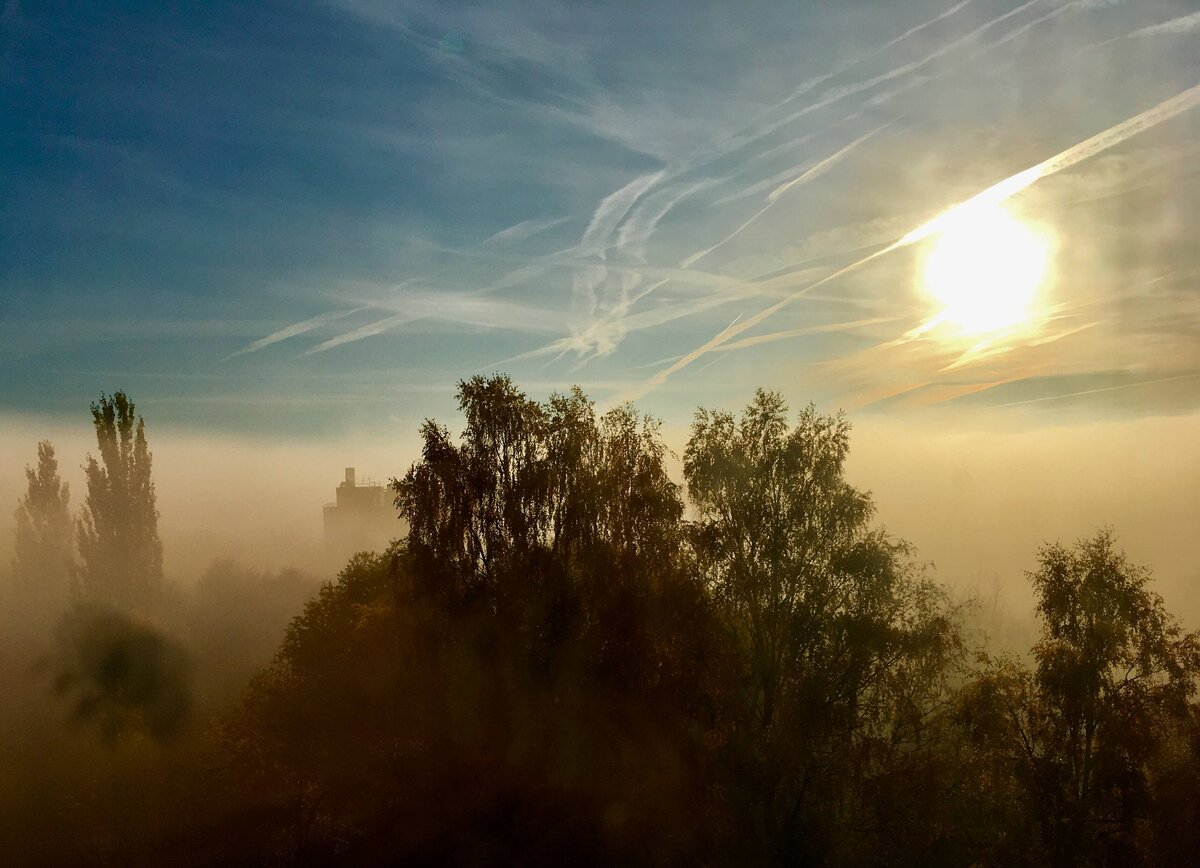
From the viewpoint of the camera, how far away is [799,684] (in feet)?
87.5

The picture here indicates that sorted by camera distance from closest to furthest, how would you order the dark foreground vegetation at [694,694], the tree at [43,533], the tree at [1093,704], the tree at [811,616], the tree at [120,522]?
the dark foreground vegetation at [694,694]
the tree at [1093,704]
the tree at [811,616]
the tree at [120,522]
the tree at [43,533]

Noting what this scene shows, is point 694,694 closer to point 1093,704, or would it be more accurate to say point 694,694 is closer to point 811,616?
point 811,616

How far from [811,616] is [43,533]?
304 ft

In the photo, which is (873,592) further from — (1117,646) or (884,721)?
(1117,646)

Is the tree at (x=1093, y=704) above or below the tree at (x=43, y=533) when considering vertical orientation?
below

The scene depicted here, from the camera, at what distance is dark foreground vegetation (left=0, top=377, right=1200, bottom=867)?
2255cm

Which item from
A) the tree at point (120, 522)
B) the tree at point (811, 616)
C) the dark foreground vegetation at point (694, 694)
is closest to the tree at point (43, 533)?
the tree at point (120, 522)

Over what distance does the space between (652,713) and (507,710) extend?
4.39m

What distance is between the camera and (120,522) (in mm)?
67125

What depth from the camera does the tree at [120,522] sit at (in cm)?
6600

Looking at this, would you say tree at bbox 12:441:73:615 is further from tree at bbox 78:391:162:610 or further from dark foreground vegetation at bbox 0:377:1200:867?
dark foreground vegetation at bbox 0:377:1200:867

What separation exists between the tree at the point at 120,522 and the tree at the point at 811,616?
195 feet

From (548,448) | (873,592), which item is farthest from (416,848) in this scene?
A: (873,592)

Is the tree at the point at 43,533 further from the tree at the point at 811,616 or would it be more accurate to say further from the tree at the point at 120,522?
the tree at the point at 811,616
